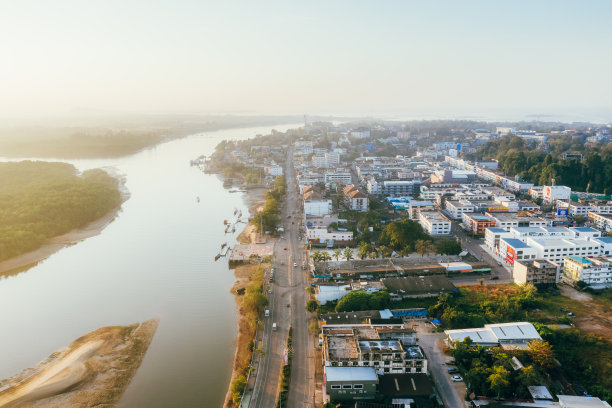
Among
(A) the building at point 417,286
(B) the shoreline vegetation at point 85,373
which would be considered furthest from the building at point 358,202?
(B) the shoreline vegetation at point 85,373

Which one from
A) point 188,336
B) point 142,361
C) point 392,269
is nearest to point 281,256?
point 392,269

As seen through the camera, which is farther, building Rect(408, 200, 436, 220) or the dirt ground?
building Rect(408, 200, 436, 220)

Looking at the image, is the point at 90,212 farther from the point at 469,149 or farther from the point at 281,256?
the point at 469,149

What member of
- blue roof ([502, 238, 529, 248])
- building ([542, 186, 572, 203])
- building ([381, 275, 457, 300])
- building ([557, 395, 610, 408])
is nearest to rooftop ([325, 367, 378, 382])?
building ([557, 395, 610, 408])

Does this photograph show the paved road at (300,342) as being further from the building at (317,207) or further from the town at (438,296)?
the building at (317,207)

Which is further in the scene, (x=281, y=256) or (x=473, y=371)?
(x=281, y=256)

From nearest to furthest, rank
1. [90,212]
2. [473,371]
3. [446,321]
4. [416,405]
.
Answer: [416,405]
[473,371]
[446,321]
[90,212]

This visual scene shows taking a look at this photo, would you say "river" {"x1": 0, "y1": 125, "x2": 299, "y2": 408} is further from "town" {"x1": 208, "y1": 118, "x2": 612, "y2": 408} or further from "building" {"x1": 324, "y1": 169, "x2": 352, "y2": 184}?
"building" {"x1": 324, "y1": 169, "x2": 352, "y2": 184}
